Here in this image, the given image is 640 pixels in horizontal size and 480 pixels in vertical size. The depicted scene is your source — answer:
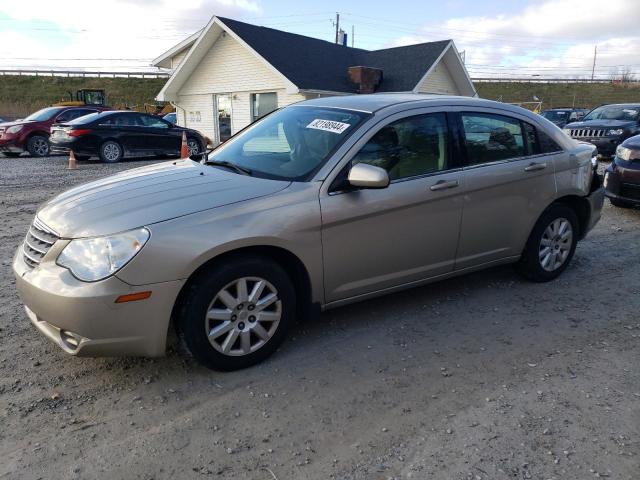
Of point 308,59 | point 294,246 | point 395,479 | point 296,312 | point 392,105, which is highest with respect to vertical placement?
point 308,59

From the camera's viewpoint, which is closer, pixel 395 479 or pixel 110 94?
pixel 395 479

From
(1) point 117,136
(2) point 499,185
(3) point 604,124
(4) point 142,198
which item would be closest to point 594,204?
(2) point 499,185

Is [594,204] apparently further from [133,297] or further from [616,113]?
[616,113]

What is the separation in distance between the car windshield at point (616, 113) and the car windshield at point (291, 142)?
14475mm

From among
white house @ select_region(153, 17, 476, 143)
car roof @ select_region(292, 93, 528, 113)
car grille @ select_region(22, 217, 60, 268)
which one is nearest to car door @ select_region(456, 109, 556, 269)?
car roof @ select_region(292, 93, 528, 113)

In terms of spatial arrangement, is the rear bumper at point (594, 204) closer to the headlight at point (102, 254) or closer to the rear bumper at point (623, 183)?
the rear bumper at point (623, 183)

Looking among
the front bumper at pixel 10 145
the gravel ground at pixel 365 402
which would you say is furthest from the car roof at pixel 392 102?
the front bumper at pixel 10 145

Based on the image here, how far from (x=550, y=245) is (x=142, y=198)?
3640 millimetres

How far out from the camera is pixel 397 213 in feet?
12.2

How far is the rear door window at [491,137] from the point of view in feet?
13.8

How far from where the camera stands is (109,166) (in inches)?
552

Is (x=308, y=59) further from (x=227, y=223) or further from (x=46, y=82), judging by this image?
(x=46, y=82)

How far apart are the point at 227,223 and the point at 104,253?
696 millimetres

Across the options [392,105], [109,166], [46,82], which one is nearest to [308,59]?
[109,166]
